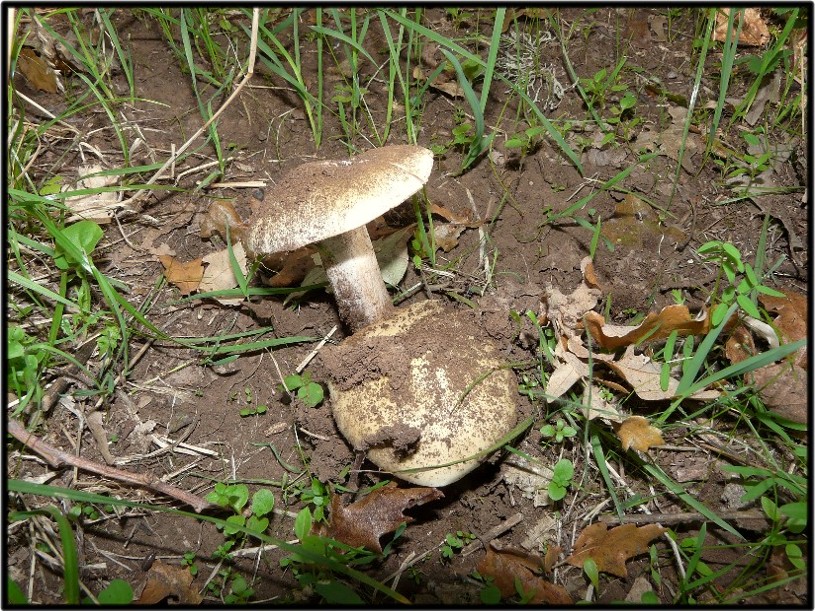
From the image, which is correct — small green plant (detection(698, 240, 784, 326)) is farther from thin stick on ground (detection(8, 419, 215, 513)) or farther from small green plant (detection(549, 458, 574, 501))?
thin stick on ground (detection(8, 419, 215, 513))

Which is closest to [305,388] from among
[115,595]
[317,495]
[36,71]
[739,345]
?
[317,495]

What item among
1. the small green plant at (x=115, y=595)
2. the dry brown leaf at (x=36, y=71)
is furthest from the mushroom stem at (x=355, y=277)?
the dry brown leaf at (x=36, y=71)

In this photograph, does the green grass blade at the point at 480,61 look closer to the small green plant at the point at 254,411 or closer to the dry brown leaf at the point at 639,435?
the dry brown leaf at the point at 639,435

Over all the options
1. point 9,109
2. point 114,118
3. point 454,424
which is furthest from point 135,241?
point 454,424

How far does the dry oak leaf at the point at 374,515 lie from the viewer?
77.2 inches

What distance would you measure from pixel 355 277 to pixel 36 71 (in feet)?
7.42

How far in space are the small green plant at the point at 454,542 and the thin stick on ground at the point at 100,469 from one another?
2.96ft

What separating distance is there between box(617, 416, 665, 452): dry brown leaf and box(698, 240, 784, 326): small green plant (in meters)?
0.50

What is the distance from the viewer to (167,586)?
76.4 inches

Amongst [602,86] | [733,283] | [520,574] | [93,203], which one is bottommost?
[520,574]

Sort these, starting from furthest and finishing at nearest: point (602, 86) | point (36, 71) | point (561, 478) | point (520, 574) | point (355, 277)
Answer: point (36, 71)
point (602, 86)
point (355, 277)
point (561, 478)
point (520, 574)

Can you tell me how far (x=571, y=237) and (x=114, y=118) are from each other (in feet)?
8.11

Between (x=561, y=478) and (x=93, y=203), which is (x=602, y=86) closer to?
(x=561, y=478)

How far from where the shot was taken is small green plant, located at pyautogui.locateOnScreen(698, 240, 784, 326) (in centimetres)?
207
